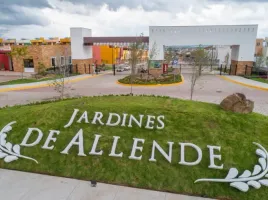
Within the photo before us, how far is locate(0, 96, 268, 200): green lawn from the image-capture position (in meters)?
5.39

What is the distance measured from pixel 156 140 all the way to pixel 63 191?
8.81ft

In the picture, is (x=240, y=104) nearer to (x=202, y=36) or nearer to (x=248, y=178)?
(x=248, y=178)

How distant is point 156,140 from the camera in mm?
6414

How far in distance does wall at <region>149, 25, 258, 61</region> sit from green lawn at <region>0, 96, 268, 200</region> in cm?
1800

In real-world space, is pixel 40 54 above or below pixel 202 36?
below

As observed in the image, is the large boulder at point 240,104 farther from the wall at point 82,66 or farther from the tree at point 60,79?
the wall at point 82,66

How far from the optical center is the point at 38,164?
6039mm

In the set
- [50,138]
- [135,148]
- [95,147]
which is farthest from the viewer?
[50,138]

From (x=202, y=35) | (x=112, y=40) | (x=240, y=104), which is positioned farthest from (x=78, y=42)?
(x=240, y=104)

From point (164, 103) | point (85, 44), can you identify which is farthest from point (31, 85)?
point (164, 103)

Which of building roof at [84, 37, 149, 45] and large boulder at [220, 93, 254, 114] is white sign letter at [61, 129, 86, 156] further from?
building roof at [84, 37, 149, 45]

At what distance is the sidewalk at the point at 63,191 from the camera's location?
4914 mm

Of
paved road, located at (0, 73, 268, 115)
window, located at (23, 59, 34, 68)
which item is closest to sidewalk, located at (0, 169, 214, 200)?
paved road, located at (0, 73, 268, 115)

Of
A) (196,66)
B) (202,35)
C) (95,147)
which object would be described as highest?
(202,35)
